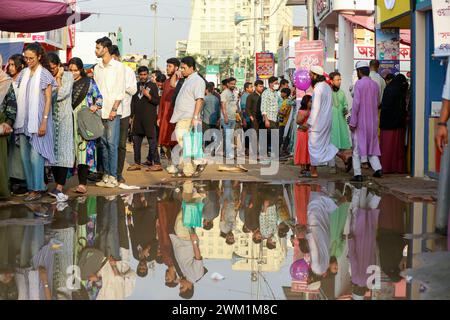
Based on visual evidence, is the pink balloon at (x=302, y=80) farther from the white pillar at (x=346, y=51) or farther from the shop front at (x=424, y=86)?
the white pillar at (x=346, y=51)

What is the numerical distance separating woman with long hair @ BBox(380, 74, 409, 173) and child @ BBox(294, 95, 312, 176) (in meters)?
1.22

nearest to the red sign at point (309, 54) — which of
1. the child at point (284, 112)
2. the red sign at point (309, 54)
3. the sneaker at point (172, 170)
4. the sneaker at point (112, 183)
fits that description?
the red sign at point (309, 54)

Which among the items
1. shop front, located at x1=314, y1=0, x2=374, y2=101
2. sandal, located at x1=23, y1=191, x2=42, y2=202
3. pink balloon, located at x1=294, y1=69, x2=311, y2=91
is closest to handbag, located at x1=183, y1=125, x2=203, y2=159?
sandal, located at x1=23, y1=191, x2=42, y2=202

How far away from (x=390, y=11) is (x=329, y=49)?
930cm

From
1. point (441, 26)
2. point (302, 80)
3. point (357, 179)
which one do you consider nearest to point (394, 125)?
point (357, 179)

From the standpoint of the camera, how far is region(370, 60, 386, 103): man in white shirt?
1379cm

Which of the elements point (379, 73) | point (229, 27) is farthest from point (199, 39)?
point (379, 73)

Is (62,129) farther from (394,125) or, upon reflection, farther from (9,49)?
(9,49)

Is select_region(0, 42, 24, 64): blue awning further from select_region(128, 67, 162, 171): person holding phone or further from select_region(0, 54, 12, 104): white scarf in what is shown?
select_region(0, 54, 12, 104): white scarf

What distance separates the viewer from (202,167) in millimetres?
13516

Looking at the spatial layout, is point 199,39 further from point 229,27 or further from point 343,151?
point 343,151

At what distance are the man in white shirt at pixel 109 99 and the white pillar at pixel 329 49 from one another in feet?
40.6

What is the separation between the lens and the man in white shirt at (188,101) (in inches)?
500
